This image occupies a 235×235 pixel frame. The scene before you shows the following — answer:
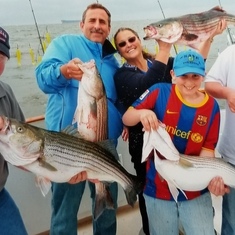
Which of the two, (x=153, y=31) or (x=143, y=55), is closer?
(x=153, y=31)

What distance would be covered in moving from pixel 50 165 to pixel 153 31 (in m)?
1.12

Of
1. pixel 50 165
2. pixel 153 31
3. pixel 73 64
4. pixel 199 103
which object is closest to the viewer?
pixel 50 165

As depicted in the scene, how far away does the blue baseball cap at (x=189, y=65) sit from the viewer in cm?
185

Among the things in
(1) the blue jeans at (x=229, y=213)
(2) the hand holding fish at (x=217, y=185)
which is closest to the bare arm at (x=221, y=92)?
(2) the hand holding fish at (x=217, y=185)

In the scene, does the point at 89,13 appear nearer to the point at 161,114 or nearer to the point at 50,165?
the point at 161,114

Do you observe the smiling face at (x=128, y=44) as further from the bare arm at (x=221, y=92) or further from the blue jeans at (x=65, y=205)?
the blue jeans at (x=65, y=205)

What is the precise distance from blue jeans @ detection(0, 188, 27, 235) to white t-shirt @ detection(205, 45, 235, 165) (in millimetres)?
1454

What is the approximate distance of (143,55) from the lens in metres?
2.40

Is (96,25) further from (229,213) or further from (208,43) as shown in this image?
(229,213)

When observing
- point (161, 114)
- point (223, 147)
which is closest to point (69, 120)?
point (161, 114)

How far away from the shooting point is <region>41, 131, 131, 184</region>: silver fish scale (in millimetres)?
1654

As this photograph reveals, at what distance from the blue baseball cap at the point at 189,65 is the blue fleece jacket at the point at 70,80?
0.58 metres

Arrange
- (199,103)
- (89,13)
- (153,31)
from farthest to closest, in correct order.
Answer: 1. (89,13)
2. (153,31)
3. (199,103)

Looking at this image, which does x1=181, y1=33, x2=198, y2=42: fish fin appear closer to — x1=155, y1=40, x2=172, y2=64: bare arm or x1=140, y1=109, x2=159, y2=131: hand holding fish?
x1=155, y1=40, x2=172, y2=64: bare arm
